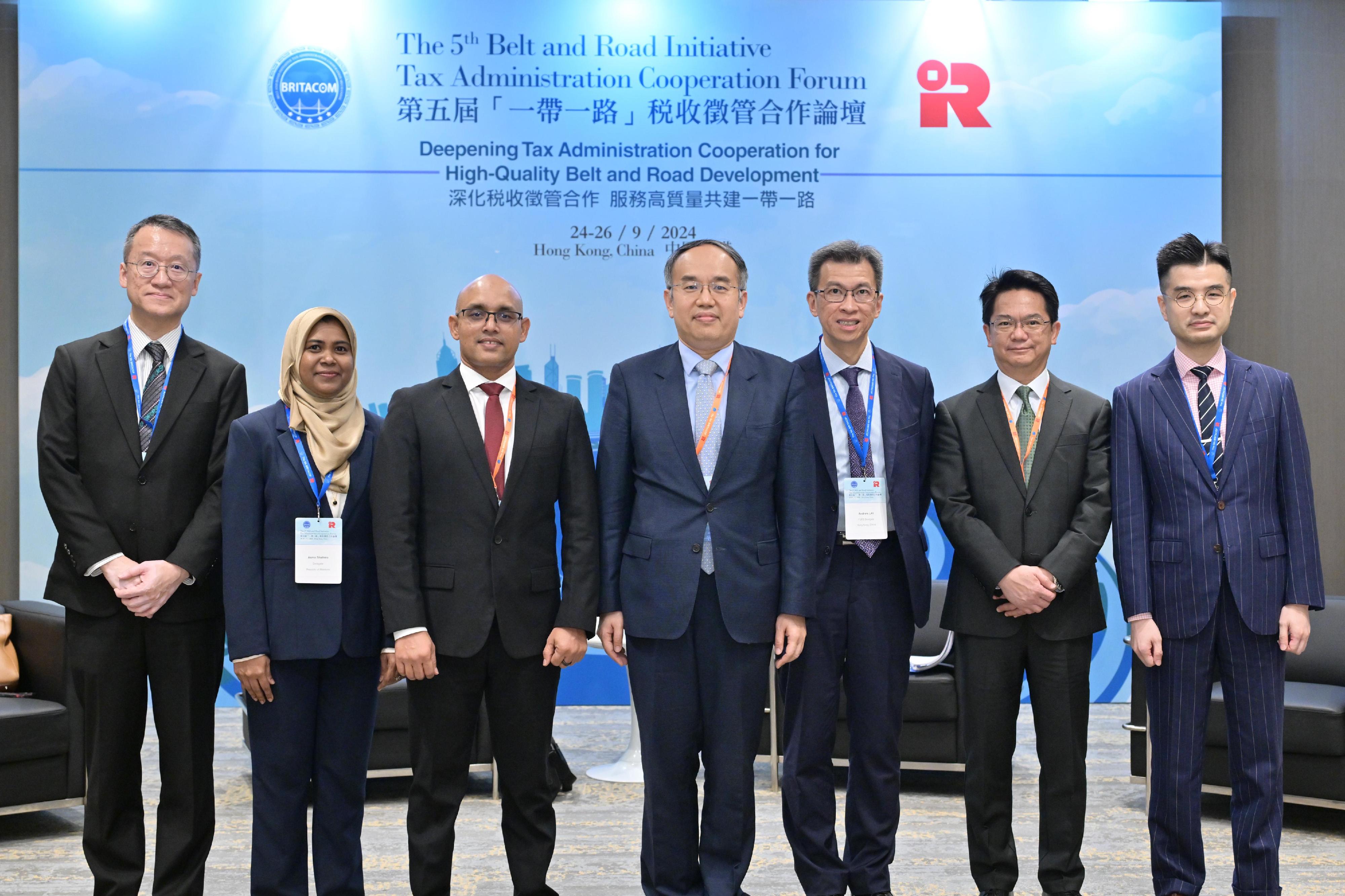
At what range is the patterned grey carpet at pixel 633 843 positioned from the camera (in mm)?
3268

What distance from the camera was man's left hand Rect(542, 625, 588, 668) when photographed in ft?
8.64

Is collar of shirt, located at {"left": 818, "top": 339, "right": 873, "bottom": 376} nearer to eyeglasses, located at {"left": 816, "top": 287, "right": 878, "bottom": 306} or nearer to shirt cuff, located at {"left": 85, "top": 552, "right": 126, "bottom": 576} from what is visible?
eyeglasses, located at {"left": 816, "top": 287, "right": 878, "bottom": 306}

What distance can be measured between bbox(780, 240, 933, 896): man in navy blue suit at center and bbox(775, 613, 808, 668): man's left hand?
0.67 ft

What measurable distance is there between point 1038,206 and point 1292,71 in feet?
5.30

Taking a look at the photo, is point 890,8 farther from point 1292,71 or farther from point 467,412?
point 467,412

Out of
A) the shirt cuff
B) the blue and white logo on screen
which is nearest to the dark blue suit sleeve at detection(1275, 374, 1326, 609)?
the shirt cuff

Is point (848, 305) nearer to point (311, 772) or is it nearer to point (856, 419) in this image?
point (856, 419)

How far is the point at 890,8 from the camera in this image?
590cm

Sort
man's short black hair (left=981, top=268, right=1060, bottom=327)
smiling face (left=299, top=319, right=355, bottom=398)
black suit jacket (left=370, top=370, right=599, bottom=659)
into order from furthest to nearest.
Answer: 1. man's short black hair (left=981, top=268, right=1060, bottom=327)
2. smiling face (left=299, top=319, right=355, bottom=398)
3. black suit jacket (left=370, top=370, right=599, bottom=659)

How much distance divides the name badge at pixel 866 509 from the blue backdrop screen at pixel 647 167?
3.08 meters

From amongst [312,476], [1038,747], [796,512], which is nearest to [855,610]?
[796,512]

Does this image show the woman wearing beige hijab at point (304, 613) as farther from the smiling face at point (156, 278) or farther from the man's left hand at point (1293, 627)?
the man's left hand at point (1293, 627)

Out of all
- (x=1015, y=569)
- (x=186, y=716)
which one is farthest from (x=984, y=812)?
(x=186, y=716)

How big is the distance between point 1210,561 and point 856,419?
99cm
